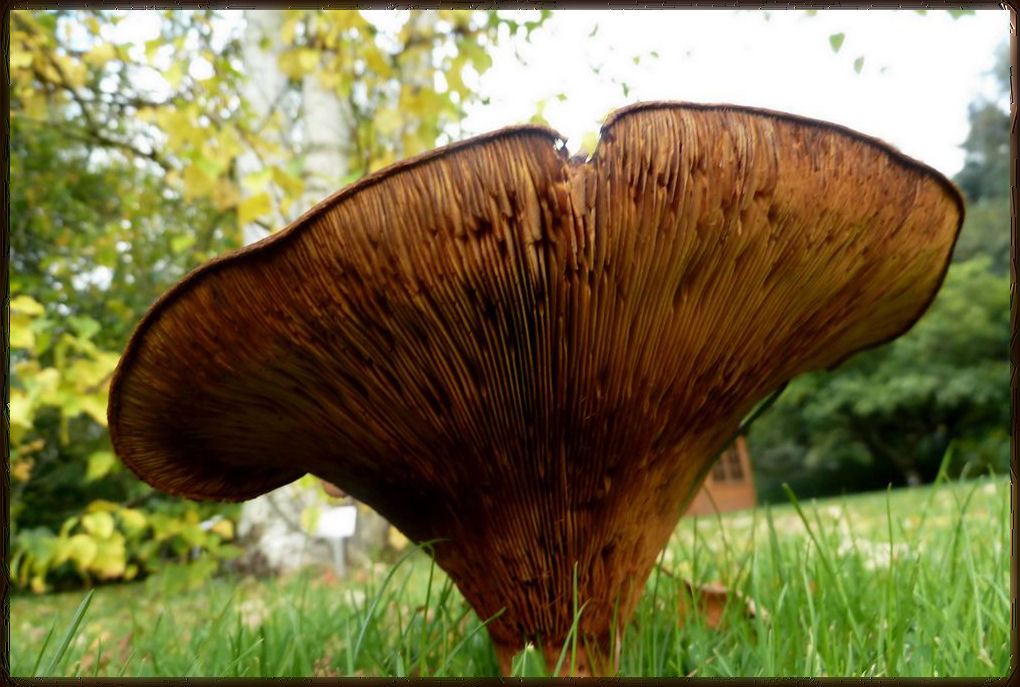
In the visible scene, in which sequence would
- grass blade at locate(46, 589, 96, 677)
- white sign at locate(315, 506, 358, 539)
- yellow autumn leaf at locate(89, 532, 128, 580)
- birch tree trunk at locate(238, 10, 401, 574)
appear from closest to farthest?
grass blade at locate(46, 589, 96, 677)
white sign at locate(315, 506, 358, 539)
yellow autumn leaf at locate(89, 532, 128, 580)
birch tree trunk at locate(238, 10, 401, 574)

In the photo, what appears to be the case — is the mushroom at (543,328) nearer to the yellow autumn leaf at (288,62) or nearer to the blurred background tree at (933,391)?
the yellow autumn leaf at (288,62)

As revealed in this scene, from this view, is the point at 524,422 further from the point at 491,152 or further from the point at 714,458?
the point at 714,458

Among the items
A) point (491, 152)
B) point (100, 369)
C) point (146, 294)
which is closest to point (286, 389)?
point (491, 152)

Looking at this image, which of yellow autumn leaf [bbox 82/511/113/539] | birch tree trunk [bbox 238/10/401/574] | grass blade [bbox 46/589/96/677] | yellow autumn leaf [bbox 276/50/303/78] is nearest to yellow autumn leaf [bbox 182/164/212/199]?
yellow autumn leaf [bbox 276/50/303/78]

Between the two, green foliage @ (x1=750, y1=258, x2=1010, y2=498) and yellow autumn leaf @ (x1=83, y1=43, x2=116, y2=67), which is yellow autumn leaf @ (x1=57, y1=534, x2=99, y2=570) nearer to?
yellow autumn leaf @ (x1=83, y1=43, x2=116, y2=67)

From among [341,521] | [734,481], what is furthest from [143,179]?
[734,481]

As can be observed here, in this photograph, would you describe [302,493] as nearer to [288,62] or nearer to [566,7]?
[288,62]
